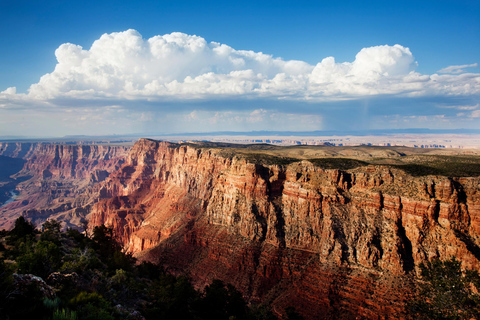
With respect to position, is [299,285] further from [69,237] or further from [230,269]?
[69,237]

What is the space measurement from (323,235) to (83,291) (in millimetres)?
44249

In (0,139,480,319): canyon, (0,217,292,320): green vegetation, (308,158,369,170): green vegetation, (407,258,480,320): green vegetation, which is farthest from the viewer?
(308,158,369,170): green vegetation

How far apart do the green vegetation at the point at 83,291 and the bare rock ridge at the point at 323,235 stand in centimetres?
1248

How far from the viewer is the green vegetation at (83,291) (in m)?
15.2

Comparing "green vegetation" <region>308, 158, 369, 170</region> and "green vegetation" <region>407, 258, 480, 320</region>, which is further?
"green vegetation" <region>308, 158, 369, 170</region>

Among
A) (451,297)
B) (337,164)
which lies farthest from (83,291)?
(337,164)

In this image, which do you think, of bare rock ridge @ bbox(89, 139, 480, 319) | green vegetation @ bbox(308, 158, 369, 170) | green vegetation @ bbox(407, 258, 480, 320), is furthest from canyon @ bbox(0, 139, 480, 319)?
green vegetation @ bbox(407, 258, 480, 320)

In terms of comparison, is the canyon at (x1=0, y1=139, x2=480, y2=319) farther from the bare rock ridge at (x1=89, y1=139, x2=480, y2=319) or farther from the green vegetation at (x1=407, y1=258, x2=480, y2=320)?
the green vegetation at (x1=407, y1=258, x2=480, y2=320)

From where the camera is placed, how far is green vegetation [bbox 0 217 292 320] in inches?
597

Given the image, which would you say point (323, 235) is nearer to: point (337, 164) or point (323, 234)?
point (323, 234)

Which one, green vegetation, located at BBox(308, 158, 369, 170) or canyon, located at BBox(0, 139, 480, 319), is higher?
green vegetation, located at BBox(308, 158, 369, 170)

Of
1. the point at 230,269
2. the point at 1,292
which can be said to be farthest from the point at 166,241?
the point at 1,292

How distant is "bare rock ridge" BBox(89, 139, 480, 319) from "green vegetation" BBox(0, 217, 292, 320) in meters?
12.5

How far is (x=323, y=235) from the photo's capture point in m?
54.9
